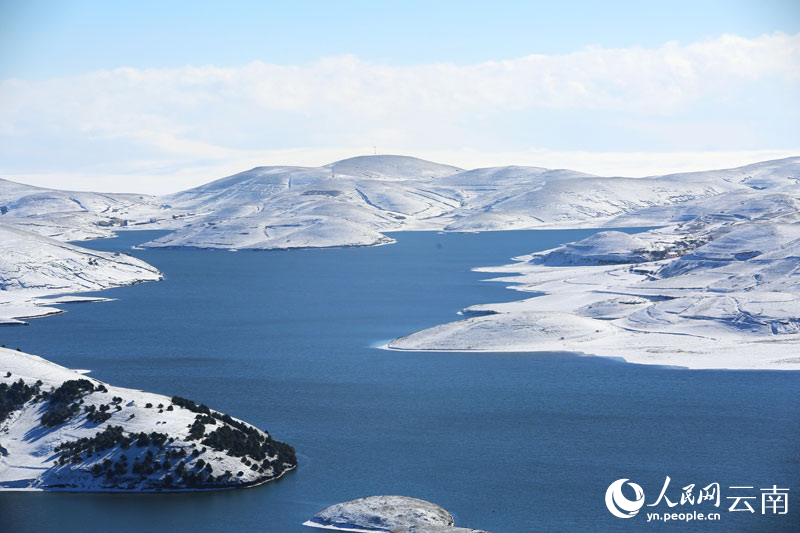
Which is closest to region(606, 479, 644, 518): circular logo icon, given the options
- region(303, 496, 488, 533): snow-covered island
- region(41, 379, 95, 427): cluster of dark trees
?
region(303, 496, 488, 533): snow-covered island

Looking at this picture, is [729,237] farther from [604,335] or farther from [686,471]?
[686,471]

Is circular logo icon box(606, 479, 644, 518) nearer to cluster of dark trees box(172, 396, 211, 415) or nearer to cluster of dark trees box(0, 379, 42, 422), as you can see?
cluster of dark trees box(172, 396, 211, 415)

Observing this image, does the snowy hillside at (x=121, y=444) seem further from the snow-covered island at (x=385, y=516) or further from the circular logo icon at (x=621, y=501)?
the circular logo icon at (x=621, y=501)

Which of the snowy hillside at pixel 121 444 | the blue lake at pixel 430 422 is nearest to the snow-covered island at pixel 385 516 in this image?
the blue lake at pixel 430 422

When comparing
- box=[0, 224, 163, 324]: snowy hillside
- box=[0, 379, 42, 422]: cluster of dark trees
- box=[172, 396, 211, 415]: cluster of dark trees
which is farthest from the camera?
box=[0, 224, 163, 324]: snowy hillside

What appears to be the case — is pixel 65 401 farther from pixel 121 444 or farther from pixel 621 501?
pixel 621 501

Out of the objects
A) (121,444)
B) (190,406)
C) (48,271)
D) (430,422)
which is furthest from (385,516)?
(48,271)
